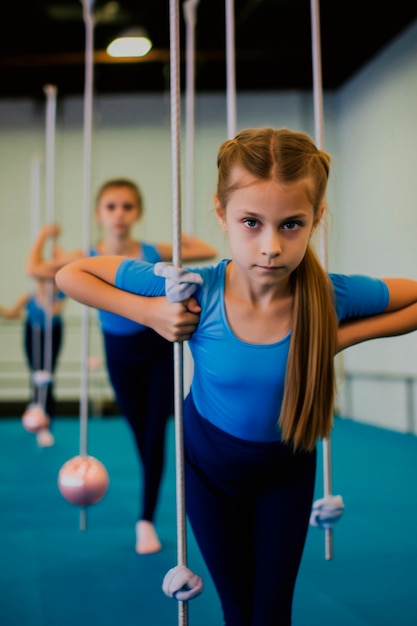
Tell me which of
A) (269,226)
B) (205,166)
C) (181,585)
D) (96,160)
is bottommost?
(181,585)

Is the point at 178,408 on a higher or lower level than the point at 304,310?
lower

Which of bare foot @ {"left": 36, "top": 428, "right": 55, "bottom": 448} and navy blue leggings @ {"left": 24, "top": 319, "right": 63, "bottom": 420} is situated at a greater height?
navy blue leggings @ {"left": 24, "top": 319, "right": 63, "bottom": 420}

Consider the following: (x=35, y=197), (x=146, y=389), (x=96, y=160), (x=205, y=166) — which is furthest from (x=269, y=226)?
(x=96, y=160)

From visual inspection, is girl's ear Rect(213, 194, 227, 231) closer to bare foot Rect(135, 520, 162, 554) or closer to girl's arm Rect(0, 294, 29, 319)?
bare foot Rect(135, 520, 162, 554)

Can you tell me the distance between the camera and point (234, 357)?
1466 millimetres

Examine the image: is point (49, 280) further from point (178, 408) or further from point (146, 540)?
point (178, 408)

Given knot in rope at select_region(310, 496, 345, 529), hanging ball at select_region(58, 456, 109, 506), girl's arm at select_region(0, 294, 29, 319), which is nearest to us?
knot in rope at select_region(310, 496, 345, 529)

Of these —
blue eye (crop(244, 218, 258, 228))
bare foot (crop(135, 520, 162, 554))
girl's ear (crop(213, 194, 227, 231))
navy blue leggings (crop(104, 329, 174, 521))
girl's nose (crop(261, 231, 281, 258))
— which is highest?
girl's ear (crop(213, 194, 227, 231))

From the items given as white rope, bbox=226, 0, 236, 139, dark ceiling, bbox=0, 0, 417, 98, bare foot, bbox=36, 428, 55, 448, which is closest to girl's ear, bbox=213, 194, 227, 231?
white rope, bbox=226, 0, 236, 139

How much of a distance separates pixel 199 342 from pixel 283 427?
24 centimetres

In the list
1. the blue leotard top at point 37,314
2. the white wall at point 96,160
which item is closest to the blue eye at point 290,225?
the blue leotard top at point 37,314

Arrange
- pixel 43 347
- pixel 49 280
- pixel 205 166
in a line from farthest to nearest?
pixel 205 166
pixel 43 347
pixel 49 280

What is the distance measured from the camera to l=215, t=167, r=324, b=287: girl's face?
137 centimetres

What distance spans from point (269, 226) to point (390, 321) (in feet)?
1.31
